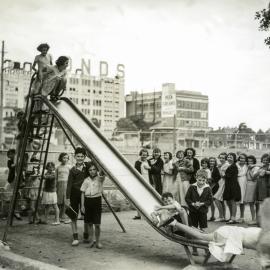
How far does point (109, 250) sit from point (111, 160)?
6.03ft

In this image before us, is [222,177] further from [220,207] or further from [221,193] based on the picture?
[220,207]

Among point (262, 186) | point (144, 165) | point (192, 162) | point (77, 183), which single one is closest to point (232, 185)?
point (262, 186)

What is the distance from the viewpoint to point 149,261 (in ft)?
23.5

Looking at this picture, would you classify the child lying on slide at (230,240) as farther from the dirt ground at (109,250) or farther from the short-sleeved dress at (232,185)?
the short-sleeved dress at (232,185)

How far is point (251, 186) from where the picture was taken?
10.9 meters

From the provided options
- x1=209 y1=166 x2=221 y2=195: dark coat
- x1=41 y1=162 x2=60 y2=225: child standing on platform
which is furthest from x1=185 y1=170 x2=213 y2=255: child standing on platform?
x1=41 y1=162 x2=60 y2=225: child standing on platform

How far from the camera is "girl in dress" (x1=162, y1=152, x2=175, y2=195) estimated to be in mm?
10922

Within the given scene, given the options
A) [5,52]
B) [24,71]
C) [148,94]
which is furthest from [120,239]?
[148,94]

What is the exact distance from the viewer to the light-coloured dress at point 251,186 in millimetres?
10785

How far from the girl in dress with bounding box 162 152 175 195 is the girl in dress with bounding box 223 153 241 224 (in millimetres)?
1275

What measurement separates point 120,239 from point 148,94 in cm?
14310

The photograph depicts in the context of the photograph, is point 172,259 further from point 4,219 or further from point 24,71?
point 24,71

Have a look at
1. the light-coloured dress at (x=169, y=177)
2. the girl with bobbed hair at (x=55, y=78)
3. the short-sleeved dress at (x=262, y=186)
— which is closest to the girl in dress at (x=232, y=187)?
the short-sleeved dress at (x=262, y=186)

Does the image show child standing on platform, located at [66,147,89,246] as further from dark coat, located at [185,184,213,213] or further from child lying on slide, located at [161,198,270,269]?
child lying on slide, located at [161,198,270,269]
